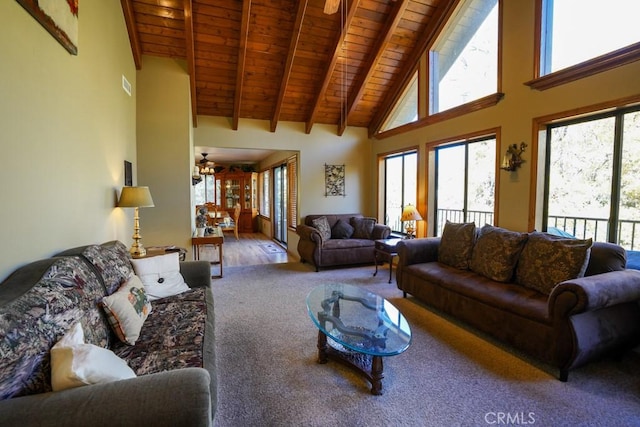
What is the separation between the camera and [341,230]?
5855 mm

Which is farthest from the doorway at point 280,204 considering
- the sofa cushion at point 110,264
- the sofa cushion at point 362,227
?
the sofa cushion at point 110,264

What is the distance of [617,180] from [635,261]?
76 cm

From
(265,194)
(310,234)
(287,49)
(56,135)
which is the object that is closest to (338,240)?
(310,234)

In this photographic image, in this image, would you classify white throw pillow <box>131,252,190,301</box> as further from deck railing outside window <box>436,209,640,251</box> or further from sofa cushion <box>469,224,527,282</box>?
deck railing outside window <box>436,209,640,251</box>

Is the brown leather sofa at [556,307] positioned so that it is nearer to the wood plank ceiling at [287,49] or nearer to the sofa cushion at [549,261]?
the sofa cushion at [549,261]

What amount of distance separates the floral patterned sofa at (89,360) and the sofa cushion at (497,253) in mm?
2720

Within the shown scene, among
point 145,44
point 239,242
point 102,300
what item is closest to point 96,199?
point 102,300

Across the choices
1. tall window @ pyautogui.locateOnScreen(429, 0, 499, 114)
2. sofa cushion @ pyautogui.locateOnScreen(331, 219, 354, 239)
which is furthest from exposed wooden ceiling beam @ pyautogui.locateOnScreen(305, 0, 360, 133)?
sofa cushion @ pyautogui.locateOnScreen(331, 219, 354, 239)

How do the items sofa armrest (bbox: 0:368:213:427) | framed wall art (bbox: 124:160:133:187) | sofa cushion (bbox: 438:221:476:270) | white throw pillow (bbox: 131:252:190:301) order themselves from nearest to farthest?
sofa armrest (bbox: 0:368:213:427) < white throw pillow (bbox: 131:252:190:301) < sofa cushion (bbox: 438:221:476:270) < framed wall art (bbox: 124:160:133:187)

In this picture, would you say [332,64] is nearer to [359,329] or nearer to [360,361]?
[359,329]

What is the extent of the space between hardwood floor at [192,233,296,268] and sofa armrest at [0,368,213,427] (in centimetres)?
467

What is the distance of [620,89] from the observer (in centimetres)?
270

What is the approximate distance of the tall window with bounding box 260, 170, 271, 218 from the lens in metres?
9.39

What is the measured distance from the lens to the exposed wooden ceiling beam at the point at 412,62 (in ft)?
14.6
